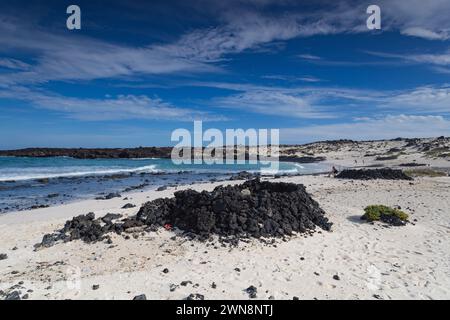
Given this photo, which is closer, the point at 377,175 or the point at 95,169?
the point at 377,175

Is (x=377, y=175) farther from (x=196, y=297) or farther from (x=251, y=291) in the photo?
(x=196, y=297)

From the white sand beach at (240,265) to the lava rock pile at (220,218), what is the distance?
1.65 feet

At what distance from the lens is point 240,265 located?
26.8 ft

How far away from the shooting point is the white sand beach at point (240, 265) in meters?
6.90

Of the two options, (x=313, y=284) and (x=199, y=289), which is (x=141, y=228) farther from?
(x=313, y=284)

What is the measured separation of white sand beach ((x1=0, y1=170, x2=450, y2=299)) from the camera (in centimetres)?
690

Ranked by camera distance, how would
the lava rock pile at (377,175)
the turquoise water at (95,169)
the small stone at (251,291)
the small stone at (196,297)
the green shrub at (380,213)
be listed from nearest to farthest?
the small stone at (196,297) < the small stone at (251,291) < the green shrub at (380,213) < the lava rock pile at (377,175) < the turquoise water at (95,169)

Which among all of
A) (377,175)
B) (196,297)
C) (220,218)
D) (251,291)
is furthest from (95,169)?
(251,291)

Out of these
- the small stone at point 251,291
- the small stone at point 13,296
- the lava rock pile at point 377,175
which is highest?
the lava rock pile at point 377,175

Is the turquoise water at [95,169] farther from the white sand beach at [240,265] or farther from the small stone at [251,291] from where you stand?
the small stone at [251,291]

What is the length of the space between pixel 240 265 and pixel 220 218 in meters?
2.52

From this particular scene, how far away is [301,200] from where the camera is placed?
1231 centimetres

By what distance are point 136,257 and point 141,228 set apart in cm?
212

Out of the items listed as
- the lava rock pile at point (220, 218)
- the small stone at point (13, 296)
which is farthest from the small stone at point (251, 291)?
the small stone at point (13, 296)
